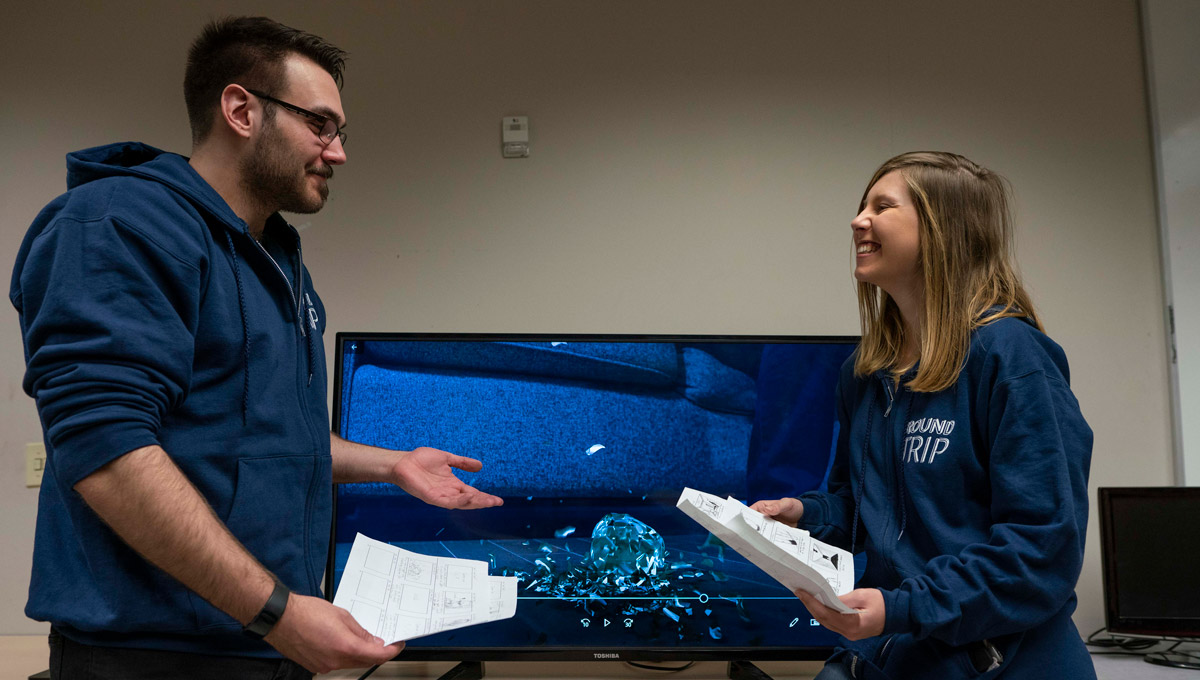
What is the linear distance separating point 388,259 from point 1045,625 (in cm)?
191

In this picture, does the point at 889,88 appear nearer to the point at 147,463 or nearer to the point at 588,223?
the point at 588,223

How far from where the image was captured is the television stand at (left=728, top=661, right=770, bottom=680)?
2.05m

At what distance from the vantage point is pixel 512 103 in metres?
2.47

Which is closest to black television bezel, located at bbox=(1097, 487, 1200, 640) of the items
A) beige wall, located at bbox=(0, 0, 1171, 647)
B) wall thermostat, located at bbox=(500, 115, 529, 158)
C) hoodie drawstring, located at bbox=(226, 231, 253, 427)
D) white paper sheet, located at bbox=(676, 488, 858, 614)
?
beige wall, located at bbox=(0, 0, 1171, 647)

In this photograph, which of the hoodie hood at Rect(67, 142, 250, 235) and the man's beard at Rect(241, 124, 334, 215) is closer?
the hoodie hood at Rect(67, 142, 250, 235)

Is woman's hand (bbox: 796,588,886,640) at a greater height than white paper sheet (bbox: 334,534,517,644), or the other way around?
white paper sheet (bbox: 334,534,517,644)

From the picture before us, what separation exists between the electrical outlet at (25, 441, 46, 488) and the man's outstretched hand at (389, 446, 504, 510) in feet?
4.91

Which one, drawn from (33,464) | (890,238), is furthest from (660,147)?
(33,464)

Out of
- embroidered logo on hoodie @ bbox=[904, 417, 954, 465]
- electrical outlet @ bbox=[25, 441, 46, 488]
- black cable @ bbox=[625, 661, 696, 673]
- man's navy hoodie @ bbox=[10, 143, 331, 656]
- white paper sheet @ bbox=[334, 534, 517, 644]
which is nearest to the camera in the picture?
man's navy hoodie @ bbox=[10, 143, 331, 656]

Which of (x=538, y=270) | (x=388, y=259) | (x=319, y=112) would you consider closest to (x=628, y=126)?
(x=538, y=270)

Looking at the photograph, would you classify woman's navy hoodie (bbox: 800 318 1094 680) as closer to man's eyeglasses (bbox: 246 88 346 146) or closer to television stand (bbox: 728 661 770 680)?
television stand (bbox: 728 661 770 680)

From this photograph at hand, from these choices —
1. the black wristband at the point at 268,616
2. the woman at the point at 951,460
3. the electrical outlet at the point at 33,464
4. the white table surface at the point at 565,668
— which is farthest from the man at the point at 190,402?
the electrical outlet at the point at 33,464

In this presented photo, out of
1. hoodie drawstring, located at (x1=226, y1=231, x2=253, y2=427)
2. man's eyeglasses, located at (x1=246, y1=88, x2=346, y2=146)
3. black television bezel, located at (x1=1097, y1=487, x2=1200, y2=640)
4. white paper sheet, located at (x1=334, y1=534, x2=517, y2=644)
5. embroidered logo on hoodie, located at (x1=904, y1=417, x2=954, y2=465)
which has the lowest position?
black television bezel, located at (x1=1097, y1=487, x2=1200, y2=640)

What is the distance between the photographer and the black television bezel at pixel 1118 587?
6.66 ft
